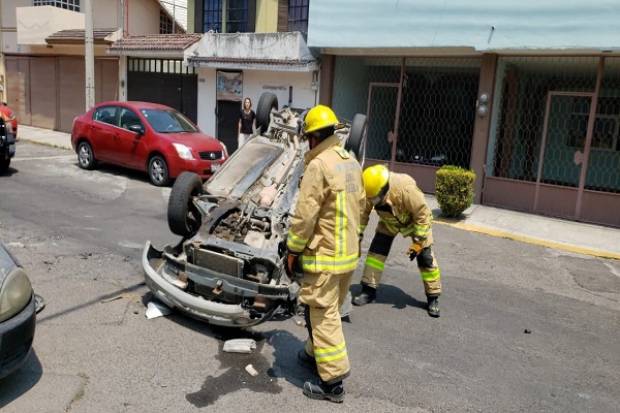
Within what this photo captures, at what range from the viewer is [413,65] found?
511 inches

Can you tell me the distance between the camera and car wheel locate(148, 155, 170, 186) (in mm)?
10695

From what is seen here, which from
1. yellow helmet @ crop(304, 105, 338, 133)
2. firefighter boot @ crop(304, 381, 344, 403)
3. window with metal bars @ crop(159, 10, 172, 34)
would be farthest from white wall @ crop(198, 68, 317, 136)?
firefighter boot @ crop(304, 381, 344, 403)

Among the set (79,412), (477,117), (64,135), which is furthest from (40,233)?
(64,135)

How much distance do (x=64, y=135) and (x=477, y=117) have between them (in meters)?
14.4

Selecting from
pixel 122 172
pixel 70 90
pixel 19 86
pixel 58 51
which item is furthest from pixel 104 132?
pixel 19 86

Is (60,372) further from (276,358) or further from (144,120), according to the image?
(144,120)

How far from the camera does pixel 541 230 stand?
9.47 m

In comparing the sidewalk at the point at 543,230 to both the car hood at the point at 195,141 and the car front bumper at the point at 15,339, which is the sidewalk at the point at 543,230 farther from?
the car front bumper at the point at 15,339

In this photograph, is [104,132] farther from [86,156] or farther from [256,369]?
[256,369]

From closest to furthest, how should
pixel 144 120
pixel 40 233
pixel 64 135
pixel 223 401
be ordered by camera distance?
pixel 223 401
pixel 40 233
pixel 144 120
pixel 64 135

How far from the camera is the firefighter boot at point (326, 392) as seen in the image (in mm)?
3670

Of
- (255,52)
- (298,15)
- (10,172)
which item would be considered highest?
(298,15)

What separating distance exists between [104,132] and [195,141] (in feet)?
7.52

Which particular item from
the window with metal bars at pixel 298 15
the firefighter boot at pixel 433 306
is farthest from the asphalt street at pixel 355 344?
the window with metal bars at pixel 298 15
